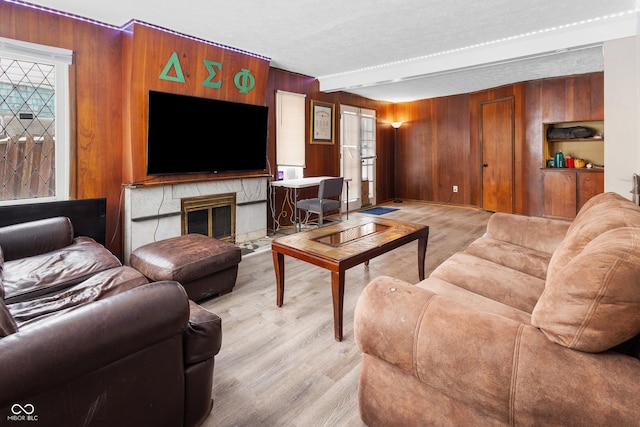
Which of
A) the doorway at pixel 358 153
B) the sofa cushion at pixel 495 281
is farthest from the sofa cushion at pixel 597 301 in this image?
the doorway at pixel 358 153

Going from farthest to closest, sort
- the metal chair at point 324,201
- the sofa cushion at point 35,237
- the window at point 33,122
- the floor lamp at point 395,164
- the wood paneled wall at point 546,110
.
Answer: the floor lamp at point 395,164 → the wood paneled wall at point 546,110 → the metal chair at point 324,201 → the window at point 33,122 → the sofa cushion at point 35,237

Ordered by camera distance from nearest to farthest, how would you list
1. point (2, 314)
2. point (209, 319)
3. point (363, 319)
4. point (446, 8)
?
1. point (2, 314)
2. point (363, 319)
3. point (209, 319)
4. point (446, 8)

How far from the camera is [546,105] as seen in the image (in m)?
6.03

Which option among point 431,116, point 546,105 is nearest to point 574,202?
point 546,105

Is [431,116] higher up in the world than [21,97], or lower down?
higher up

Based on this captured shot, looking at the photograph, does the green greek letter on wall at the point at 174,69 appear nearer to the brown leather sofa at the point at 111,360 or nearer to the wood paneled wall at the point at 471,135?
the brown leather sofa at the point at 111,360

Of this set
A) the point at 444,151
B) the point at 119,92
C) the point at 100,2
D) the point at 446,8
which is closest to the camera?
the point at 100,2

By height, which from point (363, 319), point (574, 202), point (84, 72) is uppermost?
point (84, 72)

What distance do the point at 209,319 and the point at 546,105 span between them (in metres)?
6.63

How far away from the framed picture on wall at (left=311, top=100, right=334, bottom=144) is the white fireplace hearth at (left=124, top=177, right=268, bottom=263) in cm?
160

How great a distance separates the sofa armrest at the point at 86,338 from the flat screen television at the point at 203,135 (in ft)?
9.19

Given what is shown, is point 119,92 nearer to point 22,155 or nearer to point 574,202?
point 22,155

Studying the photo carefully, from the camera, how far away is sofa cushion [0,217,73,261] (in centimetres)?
255

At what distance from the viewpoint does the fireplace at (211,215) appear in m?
4.18
